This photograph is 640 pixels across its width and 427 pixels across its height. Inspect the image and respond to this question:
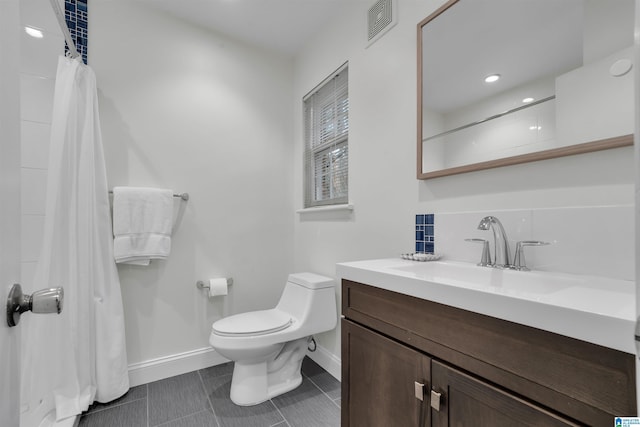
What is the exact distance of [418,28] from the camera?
1372 mm

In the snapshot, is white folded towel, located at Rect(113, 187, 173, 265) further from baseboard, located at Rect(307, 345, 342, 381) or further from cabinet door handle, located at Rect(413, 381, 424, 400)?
cabinet door handle, located at Rect(413, 381, 424, 400)

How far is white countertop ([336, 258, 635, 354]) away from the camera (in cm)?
49

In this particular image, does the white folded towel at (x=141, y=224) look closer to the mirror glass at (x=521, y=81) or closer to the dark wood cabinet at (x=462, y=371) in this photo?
the dark wood cabinet at (x=462, y=371)

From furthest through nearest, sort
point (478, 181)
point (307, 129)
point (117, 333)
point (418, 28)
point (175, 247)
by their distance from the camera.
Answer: point (307, 129) < point (175, 247) < point (117, 333) < point (418, 28) < point (478, 181)

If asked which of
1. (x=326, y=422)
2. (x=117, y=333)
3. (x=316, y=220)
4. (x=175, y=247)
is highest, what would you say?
(x=316, y=220)

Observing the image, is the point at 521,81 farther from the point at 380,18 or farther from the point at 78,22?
the point at 78,22

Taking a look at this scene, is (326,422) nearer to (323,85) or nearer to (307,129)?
(307,129)

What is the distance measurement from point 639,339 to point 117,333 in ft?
6.94

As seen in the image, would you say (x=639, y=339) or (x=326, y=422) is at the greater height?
(x=639, y=339)

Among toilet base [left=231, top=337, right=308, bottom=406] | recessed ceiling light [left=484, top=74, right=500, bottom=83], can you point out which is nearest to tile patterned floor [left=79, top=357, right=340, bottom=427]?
toilet base [left=231, top=337, right=308, bottom=406]

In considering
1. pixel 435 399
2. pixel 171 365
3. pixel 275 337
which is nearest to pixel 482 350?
pixel 435 399

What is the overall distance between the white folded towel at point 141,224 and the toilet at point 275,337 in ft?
2.09

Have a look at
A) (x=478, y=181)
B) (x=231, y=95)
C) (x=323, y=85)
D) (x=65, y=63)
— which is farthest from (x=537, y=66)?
(x=65, y=63)

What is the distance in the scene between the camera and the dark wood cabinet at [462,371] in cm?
52
